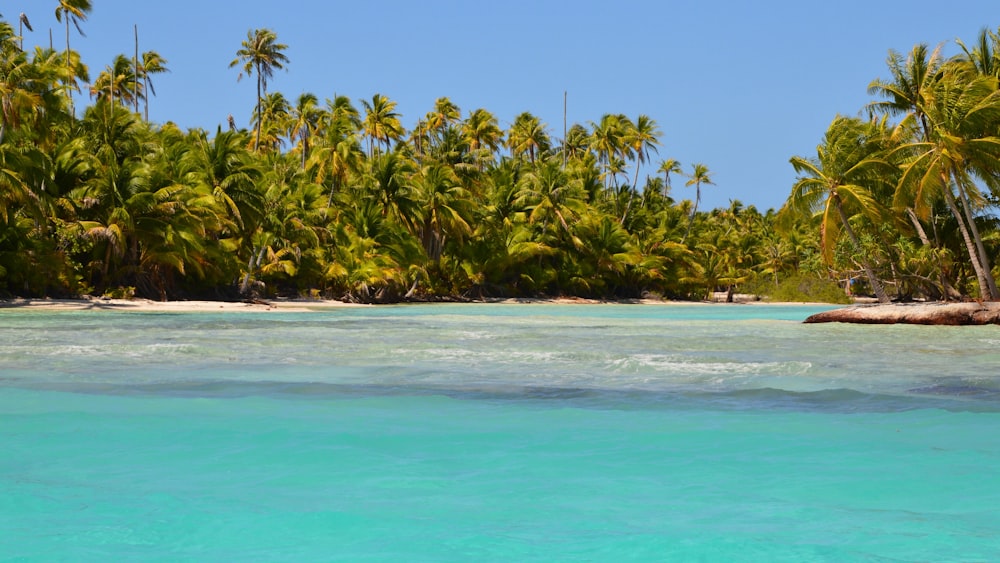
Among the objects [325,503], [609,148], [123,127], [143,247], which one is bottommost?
[325,503]

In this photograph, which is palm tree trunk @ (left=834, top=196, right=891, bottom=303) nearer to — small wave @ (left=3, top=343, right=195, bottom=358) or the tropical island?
the tropical island

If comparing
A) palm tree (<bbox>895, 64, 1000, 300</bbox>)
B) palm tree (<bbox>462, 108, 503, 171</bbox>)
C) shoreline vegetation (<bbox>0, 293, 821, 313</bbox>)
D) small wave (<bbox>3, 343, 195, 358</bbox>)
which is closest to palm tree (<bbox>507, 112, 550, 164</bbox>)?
palm tree (<bbox>462, 108, 503, 171</bbox>)

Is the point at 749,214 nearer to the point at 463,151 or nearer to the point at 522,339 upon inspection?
the point at 463,151

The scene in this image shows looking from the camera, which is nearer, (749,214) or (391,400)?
(391,400)

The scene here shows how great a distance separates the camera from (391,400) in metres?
8.41

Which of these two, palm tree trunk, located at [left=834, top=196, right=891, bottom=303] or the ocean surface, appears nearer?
the ocean surface

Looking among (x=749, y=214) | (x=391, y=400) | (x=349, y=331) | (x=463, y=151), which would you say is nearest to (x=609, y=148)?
(x=463, y=151)

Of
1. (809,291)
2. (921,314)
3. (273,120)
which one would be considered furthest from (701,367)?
(273,120)

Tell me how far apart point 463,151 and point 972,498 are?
47.7 meters

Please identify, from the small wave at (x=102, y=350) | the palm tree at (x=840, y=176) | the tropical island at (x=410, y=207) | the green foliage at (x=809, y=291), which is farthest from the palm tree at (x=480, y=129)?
the small wave at (x=102, y=350)

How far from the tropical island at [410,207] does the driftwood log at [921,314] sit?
320 cm

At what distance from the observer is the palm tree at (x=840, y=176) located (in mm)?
28828

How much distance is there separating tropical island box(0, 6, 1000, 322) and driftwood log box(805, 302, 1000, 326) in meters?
3.20

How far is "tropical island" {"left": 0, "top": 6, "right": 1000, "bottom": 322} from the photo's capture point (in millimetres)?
27109
